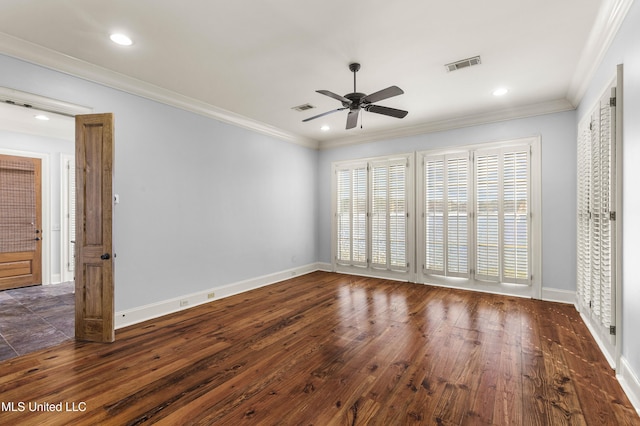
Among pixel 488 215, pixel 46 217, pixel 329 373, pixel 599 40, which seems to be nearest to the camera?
pixel 329 373

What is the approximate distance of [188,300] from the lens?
4180 mm

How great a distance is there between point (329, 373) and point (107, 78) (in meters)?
3.87

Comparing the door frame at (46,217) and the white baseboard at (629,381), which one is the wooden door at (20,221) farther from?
the white baseboard at (629,381)

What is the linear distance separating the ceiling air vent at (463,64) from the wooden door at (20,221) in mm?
7005

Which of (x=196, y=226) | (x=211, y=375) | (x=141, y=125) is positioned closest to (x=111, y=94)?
(x=141, y=125)

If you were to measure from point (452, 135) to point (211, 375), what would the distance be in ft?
16.3

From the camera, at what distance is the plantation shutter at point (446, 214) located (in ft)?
16.5

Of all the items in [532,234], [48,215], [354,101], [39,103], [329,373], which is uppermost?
[354,101]

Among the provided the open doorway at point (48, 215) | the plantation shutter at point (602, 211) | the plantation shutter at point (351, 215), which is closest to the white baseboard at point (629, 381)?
the plantation shutter at point (602, 211)

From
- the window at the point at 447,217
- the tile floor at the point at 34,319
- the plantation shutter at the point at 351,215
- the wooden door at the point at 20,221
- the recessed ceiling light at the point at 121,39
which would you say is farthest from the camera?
the plantation shutter at the point at 351,215

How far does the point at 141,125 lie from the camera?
146 inches

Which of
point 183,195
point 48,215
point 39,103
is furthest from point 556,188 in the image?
point 48,215

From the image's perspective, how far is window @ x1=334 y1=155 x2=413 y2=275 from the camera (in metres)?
5.67

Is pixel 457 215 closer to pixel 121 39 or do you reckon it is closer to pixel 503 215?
pixel 503 215
